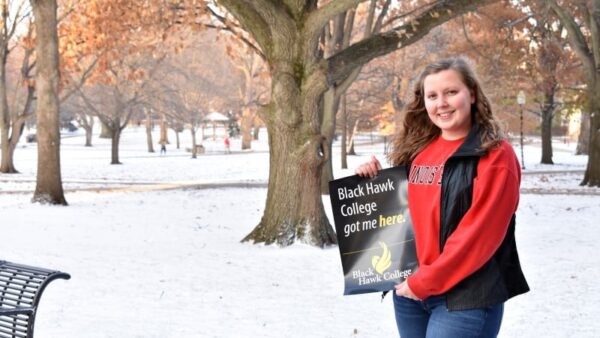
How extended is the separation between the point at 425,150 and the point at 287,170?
706cm

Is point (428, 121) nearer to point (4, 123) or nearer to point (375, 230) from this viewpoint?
point (375, 230)

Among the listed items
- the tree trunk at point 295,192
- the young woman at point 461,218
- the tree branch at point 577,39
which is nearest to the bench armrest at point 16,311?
the young woman at point 461,218

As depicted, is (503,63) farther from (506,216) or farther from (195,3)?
(506,216)

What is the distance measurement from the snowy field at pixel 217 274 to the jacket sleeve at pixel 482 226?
3.42m

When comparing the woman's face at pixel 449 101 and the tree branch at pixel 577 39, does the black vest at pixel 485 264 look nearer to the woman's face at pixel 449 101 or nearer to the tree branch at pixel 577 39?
the woman's face at pixel 449 101

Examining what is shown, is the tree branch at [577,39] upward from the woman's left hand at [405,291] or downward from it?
upward

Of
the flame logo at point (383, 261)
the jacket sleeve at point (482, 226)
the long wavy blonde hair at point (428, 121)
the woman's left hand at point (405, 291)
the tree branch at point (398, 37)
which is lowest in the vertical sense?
the woman's left hand at point (405, 291)

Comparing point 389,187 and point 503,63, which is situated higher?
point 503,63

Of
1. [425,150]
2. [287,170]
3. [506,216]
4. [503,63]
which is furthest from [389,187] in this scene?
[503,63]

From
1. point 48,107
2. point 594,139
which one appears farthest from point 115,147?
point 594,139

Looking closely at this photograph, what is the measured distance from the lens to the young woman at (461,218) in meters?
2.38

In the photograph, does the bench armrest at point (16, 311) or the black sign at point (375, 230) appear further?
the bench armrest at point (16, 311)

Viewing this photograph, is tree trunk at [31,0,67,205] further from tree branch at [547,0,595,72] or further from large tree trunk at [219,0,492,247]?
tree branch at [547,0,595,72]

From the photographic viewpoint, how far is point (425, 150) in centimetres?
283
